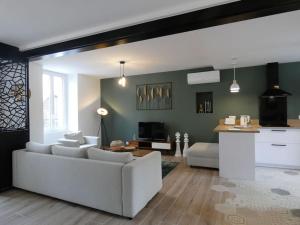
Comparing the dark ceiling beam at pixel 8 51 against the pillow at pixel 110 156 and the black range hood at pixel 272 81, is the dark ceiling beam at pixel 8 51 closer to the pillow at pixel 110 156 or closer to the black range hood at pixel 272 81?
the pillow at pixel 110 156

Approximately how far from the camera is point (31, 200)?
2.90 metres

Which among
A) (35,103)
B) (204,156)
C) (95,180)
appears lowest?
(204,156)

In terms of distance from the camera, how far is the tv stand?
18.1 feet

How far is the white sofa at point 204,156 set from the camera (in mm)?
4160

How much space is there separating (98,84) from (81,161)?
4635 mm

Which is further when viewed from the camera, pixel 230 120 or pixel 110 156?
pixel 230 120

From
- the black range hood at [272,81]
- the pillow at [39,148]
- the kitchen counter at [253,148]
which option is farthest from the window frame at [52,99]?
the black range hood at [272,81]

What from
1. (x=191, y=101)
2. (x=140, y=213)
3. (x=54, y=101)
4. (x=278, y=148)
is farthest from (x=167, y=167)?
(x=54, y=101)

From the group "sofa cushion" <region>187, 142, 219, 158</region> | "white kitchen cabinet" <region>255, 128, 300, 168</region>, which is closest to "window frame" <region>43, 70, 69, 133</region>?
"sofa cushion" <region>187, 142, 219, 158</region>

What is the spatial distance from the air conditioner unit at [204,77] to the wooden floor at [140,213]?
9.35 feet

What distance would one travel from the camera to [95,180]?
249cm

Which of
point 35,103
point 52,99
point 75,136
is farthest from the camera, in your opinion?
point 52,99

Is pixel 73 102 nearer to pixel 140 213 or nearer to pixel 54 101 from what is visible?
pixel 54 101

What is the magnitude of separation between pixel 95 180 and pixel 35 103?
2.70m
